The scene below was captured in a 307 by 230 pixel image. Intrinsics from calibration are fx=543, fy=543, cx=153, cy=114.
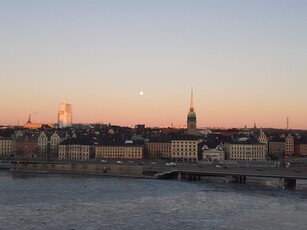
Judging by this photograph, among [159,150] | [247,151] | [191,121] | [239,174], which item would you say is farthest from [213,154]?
[239,174]

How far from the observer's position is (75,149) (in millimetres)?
117062

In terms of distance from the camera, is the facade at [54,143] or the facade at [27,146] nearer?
the facade at [54,143]

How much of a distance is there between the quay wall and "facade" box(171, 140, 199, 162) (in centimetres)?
3350

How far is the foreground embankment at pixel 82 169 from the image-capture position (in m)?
82.5

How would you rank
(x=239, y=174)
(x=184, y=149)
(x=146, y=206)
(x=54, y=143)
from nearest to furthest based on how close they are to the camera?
(x=146, y=206)
(x=239, y=174)
(x=184, y=149)
(x=54, y=143)

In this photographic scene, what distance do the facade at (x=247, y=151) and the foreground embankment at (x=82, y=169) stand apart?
3818cm

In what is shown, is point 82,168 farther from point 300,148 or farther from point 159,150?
point 300,148

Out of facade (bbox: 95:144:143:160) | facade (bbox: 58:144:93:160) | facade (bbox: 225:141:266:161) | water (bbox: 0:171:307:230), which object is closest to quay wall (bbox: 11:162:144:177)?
water (bbox: 0:171:307:230)

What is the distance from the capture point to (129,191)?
190ft

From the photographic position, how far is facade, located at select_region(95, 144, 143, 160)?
114875 millimetres

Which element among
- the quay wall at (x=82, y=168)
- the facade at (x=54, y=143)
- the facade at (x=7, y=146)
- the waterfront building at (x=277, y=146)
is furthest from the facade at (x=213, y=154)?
the facade at (x=7, y=146)

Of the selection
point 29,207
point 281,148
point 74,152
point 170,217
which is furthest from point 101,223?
point 281,148

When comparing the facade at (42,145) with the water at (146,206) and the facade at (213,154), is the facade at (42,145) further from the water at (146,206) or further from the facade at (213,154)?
the water at (146,206)

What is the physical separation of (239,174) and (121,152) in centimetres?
4655
